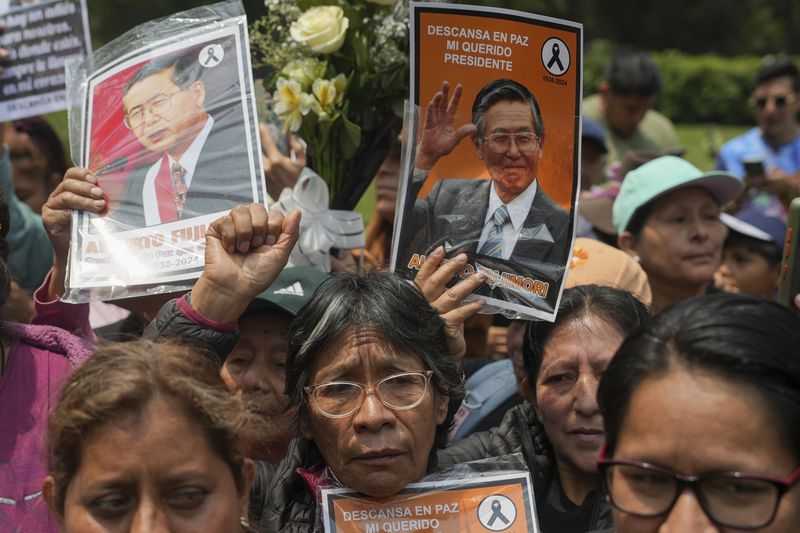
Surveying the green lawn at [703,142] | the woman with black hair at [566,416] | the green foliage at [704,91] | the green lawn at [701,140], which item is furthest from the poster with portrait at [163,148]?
the green foliage at [704,91]

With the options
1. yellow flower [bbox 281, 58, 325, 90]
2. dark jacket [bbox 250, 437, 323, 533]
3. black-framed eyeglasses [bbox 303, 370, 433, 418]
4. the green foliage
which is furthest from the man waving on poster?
the green foliage

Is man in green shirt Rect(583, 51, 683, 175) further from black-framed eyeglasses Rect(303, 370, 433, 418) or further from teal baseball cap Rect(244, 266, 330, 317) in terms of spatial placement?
black-framed eyeglasses Rect(303, 370, 433, 418)

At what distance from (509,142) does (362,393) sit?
32.7 inches

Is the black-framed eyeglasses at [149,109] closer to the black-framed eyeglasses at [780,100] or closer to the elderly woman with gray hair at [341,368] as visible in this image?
the elderly woman with gray hair at [341,368]

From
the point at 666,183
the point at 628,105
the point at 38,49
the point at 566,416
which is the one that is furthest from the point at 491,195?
the point at 628,105

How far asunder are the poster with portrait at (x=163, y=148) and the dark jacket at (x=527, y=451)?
0.87 m

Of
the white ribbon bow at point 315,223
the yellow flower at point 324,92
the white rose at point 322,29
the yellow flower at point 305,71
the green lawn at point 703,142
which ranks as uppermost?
the white rose at point 322,29

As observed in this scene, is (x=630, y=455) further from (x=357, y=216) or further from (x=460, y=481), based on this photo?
(x=357, y=216)

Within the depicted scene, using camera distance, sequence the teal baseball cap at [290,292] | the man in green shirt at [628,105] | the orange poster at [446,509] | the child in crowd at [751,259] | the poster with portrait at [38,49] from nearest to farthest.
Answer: the orange poster at [446,509] → the teal baseball cap at [290,292] → the poster with portrait at [38,49] → the child in crowd at [751,259] → the man in green shirt at [628,105]

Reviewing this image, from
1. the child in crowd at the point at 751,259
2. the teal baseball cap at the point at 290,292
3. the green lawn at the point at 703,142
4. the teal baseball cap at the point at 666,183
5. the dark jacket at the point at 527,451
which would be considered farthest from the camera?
the green lawn at the point at 703,142

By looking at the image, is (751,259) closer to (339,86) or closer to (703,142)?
(339,86)

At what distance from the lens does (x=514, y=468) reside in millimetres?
2520

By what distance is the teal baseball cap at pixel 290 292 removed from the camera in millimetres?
3180

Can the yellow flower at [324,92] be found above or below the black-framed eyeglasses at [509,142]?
above
